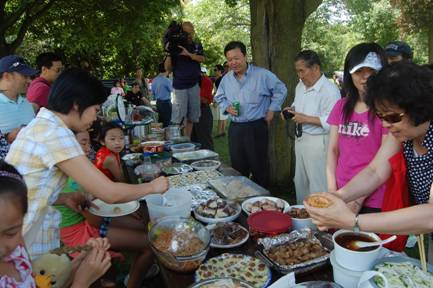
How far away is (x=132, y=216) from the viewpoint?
2799mm

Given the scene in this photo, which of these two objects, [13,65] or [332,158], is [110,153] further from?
[332,158]

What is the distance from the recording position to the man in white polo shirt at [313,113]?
3424 mm

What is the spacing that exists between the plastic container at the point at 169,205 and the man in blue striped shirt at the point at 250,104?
6.08 feet

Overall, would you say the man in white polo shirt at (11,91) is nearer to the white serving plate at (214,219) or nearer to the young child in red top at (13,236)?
the white serving plate at (214,219)

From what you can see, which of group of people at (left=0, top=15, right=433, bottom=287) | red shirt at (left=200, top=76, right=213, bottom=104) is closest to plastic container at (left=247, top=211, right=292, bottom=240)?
group of people at (left=0, top=15, right=433, bottom=287)

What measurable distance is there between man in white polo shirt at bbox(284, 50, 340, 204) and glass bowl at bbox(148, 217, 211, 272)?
198 centimetres

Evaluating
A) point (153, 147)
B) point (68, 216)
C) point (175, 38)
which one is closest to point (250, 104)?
point (153, 147)

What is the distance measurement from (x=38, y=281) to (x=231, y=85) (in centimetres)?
320

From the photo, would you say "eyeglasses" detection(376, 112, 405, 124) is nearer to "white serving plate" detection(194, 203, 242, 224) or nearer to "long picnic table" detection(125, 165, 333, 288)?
"long picnic table" detection(125, 165, 333, 288)

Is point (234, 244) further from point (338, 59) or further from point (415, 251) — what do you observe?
point (338, 59)

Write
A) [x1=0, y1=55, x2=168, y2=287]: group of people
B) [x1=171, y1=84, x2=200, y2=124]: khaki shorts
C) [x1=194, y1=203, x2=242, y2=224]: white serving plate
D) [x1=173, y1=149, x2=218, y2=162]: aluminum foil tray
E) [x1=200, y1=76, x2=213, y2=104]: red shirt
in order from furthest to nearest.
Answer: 1. [x1=200, y1=76, x2=213, y2=104]: red shirt
2. [x1=171, y1=84, x2=200, y2=124]: khaki shorts
3. [x1=173, y1=149, x2=218, y2=162]: aluminum foil tray
4. [x1=194, y1=203, x2=242, y2=224]: white serving plate
5. [x1=0, y1=55, x2=168, y2=287]: group of people

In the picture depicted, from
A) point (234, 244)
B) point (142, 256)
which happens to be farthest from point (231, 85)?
point (234, 244)

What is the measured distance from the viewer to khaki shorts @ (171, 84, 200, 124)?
5.76 m

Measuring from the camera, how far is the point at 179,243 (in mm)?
1800
